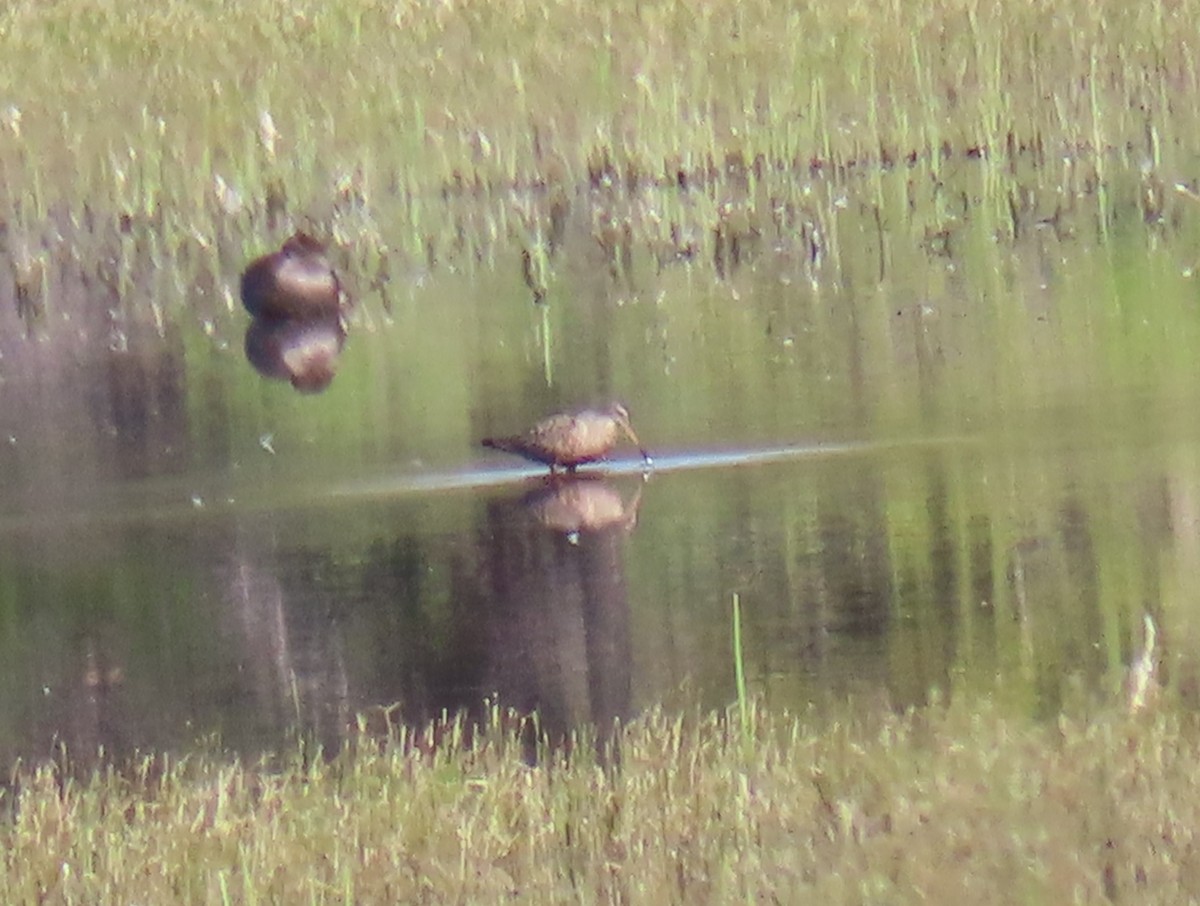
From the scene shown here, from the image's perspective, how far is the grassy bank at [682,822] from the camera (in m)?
4.56

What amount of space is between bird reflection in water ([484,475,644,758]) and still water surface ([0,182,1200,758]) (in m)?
0.01

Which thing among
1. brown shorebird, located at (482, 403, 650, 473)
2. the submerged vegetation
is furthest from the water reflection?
brown shorebird, located at (482, 403, 650, 473)

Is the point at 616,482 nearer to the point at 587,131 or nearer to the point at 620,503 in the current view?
the point at 620,503

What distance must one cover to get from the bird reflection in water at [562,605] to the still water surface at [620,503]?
0.01 metres

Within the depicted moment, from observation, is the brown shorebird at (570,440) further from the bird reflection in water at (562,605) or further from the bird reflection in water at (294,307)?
the bird reflection in water at (294,307)

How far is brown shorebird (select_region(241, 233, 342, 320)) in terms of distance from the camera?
33.9ft

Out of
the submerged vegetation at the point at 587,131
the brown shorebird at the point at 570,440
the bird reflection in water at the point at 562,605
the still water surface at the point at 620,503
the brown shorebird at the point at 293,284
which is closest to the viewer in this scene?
the bird reflection in water at the point at 562,605

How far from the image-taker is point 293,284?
10375 mm

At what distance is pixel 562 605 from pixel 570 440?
133 centimetres

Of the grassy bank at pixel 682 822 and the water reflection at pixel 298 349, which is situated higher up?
the water reflection at pixel 298 349

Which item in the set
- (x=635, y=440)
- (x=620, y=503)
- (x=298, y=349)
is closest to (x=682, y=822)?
(x=620, y=503)

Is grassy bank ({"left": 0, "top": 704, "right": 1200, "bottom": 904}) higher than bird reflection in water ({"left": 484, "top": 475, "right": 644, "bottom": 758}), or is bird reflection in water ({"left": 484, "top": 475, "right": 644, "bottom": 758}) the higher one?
bird reflection in water ({"left": 484, "top": 475, "right": 644, "bottom": 758})

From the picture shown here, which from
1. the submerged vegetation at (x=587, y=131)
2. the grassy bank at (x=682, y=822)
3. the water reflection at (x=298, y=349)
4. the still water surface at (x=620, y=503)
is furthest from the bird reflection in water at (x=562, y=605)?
the submerged vegetation at (x=587, y=131)

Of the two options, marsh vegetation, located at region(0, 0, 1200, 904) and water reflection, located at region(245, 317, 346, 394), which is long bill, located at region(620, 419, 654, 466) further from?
water reflection, located at region(245, 317, 346, 394)
